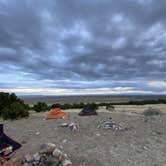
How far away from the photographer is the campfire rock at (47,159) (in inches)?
282

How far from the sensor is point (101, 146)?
8867 mm

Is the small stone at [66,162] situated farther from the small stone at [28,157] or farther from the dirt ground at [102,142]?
the small stone at [28,157]

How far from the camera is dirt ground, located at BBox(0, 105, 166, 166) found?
7.81 m

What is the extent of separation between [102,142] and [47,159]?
8.75 feet

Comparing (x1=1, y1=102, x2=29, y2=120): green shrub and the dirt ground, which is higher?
(x1=1, y1=102, x2=29, y2=120): green shrub

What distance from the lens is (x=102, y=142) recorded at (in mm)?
9328

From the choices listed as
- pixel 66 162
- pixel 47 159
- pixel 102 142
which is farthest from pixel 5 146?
pixel 102 142

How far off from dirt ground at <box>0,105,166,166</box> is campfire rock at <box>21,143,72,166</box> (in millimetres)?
379

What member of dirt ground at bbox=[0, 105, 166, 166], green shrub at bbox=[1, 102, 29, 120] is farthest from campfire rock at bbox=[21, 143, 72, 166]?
green shrub at bbox=[1, 102, 29, 120]

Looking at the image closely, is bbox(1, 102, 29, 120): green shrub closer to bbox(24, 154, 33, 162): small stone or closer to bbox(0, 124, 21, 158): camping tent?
bbox(0, 124, 21, 158): camping tent

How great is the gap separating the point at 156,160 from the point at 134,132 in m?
2.95

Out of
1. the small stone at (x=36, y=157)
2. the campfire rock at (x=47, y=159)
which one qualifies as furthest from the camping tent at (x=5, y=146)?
the small stone at (x=36, y=157)

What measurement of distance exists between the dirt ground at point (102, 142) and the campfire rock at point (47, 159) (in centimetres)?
38

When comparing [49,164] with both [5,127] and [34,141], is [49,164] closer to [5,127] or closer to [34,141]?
[34,141]
